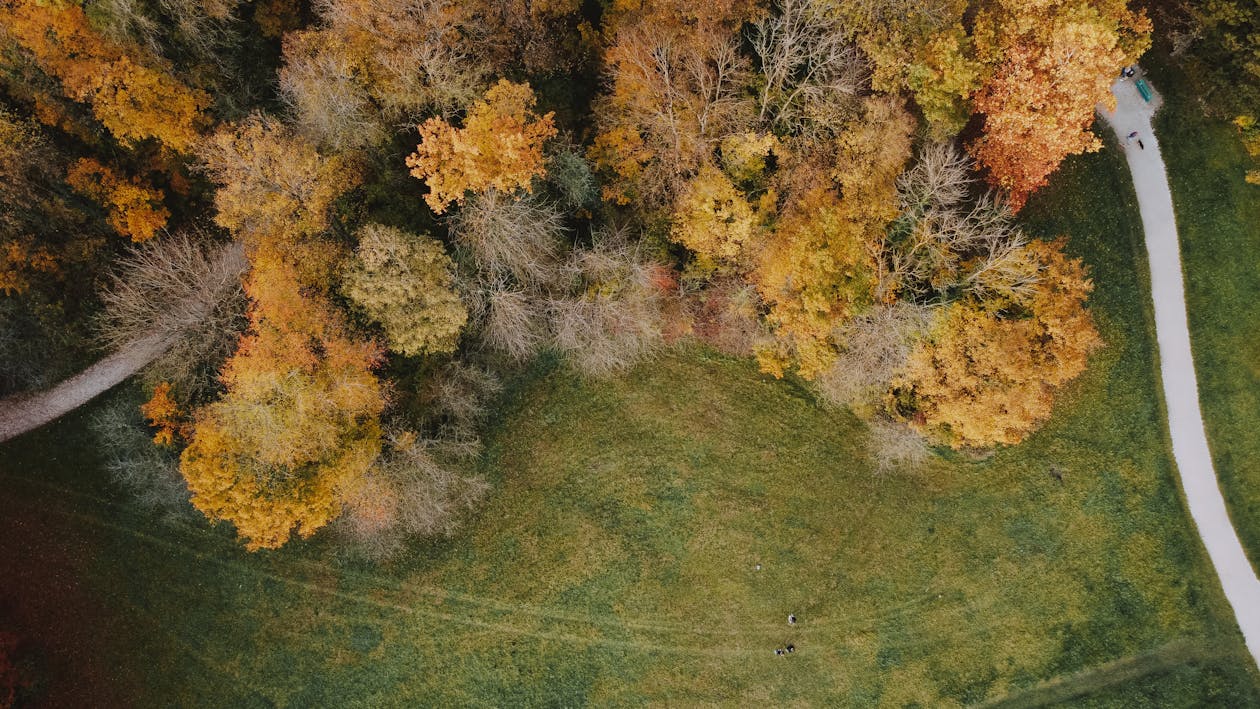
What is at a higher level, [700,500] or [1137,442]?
[1137,442]

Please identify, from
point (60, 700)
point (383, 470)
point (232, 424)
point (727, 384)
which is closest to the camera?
point (232, 424)

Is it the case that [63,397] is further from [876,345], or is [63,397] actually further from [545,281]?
[876,345]

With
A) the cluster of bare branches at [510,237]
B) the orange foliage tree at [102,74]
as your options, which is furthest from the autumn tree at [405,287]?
the orange foliage tree at [102,74]

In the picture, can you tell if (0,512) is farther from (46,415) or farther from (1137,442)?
(1137,442)

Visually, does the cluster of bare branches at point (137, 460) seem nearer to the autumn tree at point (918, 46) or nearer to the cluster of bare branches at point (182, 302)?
the cluster of bare branches at point (182, 302)

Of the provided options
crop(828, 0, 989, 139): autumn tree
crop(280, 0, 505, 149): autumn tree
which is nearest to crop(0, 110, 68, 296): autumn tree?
crop(280, 0, 505, 149): autumn tree

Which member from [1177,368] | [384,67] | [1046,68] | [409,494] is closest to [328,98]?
[384,67]

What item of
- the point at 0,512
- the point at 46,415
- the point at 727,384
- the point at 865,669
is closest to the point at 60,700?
the point at 0,512
